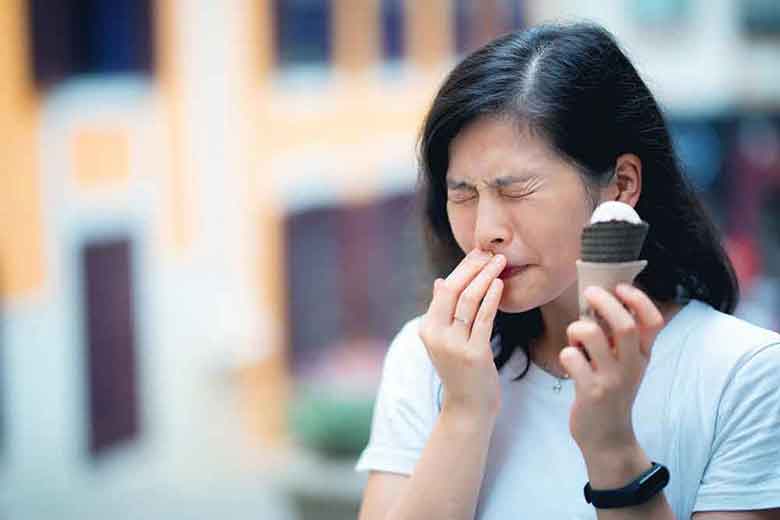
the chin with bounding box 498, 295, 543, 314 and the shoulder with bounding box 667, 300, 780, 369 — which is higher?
the chin with bounding box 498, 295, 543, 314

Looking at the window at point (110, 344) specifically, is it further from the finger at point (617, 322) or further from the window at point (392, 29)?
the finger at point (617, 322)

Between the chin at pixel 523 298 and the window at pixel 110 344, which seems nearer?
the chin at pixel 523 298

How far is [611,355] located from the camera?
4.55ft

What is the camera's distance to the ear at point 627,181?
5.56ft

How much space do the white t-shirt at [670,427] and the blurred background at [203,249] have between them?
3.35 metres

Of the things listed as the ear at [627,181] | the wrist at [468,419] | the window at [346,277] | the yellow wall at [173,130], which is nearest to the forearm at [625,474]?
the wrist at [468,419]

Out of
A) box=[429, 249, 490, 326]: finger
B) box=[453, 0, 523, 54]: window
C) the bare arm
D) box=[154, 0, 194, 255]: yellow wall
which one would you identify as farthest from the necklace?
box=[453, 0, 523, 54]: window

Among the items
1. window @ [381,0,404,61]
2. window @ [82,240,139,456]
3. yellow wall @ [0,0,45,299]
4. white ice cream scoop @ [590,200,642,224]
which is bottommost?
window @ [82,240,139,456]

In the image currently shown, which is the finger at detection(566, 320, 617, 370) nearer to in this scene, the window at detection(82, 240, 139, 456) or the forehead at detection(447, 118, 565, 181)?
the forehead at detection(447, 118, 565, 181)

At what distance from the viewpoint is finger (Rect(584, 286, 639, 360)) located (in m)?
1.37

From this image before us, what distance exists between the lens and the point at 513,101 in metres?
1.63

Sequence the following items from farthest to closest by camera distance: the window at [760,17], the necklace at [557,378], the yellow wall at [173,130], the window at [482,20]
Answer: the window at [760,17]
the window at [482,20]
the yellow wall at [173,130]
the necklace at [557,378]

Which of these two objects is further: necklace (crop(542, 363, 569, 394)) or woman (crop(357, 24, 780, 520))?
necklace (crop(542, 363, 569, 394))

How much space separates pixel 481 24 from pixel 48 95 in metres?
3.45
